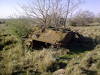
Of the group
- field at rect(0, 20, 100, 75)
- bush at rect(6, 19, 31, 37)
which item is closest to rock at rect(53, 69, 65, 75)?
field at rect(0, 20, 100, 75)

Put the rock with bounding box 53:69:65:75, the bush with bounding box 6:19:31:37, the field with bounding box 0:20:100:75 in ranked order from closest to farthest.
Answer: the rock with bounding box 53:69:65:75
the field with bounding box 0:20:100:75
the bush with bounding box 6:19:31:37

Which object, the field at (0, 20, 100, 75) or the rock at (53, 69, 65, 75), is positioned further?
the field at (0, 20, 100, 75)

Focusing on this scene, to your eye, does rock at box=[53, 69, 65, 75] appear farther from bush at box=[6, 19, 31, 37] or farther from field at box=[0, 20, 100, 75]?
bush at box=[6, 19, 31, 37]

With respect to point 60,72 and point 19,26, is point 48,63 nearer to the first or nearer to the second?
point 60,72

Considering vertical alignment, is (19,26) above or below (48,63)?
above

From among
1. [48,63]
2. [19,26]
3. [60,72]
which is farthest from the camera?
[19,26]

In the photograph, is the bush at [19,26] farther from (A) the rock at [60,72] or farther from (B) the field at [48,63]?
(A) the rock at [60,72]

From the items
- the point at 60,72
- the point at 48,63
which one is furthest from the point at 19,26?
the point at 60,72

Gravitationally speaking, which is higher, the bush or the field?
the bush

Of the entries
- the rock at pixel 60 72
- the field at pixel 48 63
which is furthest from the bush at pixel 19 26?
the rock at pixel 60 72

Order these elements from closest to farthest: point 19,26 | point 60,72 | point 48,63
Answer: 1. point 60,72
2. point 48,63
3. point 19,26

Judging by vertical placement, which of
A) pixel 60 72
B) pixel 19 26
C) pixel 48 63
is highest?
pixel 19 26

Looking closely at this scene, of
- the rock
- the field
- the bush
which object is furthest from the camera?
the bush

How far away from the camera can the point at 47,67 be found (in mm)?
8820
